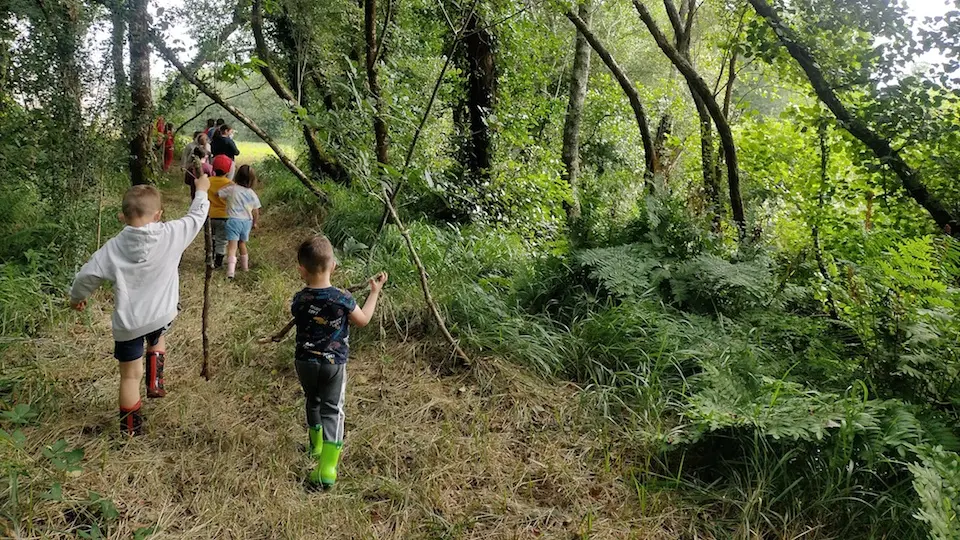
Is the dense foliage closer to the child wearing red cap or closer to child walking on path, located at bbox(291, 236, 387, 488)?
the child wearing red cap

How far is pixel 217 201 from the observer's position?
6188mm

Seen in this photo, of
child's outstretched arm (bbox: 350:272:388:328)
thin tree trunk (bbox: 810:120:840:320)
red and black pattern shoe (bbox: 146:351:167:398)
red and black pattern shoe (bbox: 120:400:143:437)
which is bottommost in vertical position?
red and black pattern shoe (bbox: 120:400:143:437)

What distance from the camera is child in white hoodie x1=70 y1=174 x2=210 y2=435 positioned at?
3045 mm

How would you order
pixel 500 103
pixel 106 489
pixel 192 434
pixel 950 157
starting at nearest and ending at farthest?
pixel 106 489, pixel 192 434, pixel 950 157, pixel 500 103

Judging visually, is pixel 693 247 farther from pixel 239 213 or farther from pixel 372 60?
pixel 239 213

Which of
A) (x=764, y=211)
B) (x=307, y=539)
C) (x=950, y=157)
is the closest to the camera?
(x=307, y=539)

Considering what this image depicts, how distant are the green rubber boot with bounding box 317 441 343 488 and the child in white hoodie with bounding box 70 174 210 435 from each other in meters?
1.24

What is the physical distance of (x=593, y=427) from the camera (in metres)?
3.33

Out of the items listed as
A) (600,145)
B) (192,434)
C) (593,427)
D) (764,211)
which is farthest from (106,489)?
(600,145)

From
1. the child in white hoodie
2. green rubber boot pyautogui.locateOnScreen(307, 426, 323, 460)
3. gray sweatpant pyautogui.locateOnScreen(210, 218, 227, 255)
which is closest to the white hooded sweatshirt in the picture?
the child in white hoodie

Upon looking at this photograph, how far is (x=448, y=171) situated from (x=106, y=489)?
16.3 ft

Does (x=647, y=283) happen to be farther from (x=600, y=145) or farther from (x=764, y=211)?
(x=600, y=145)

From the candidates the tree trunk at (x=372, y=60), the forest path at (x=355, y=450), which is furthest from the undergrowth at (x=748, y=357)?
the tree trunk at (x=372, y=60)

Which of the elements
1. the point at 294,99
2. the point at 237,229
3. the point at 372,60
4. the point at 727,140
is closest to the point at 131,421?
the point at 237,229
